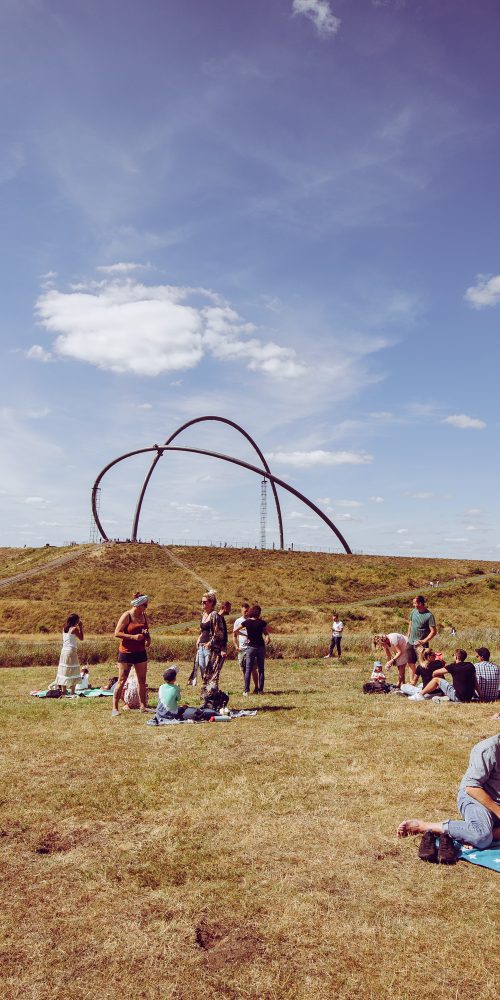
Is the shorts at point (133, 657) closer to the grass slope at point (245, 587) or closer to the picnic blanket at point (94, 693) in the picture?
the picnic blanket at point (94, 693)

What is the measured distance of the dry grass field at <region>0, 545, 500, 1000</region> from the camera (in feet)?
14.1

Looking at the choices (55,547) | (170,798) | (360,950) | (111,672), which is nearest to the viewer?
(360,950)

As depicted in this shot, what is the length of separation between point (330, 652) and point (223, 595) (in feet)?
122

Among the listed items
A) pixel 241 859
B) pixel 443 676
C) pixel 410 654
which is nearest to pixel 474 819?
pixel 241 859

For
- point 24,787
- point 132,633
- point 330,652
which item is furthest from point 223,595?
point 24,787

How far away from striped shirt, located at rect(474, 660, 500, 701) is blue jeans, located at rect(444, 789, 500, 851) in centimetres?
764

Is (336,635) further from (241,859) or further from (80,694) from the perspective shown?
(241,859)

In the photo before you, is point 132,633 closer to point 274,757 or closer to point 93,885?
point 274,757

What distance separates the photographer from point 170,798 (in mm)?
7504

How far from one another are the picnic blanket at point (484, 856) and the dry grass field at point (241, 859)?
0.09 meters

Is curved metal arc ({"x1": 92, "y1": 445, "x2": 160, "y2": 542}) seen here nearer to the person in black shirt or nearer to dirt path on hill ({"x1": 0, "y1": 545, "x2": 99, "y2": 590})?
dirt path on hill ({"x1": 0, "y1": 545, "x2": 99, "y2": 590})

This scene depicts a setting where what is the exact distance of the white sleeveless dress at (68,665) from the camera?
15094 mm

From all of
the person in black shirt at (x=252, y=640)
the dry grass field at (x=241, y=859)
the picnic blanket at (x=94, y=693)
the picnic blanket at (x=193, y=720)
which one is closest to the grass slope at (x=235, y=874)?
the dry grass field at (x=241, y=859)

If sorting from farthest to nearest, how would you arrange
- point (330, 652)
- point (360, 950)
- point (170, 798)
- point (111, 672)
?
point (330, 652) < point (111, 672) < point (170, 798) < point (360, 950)
